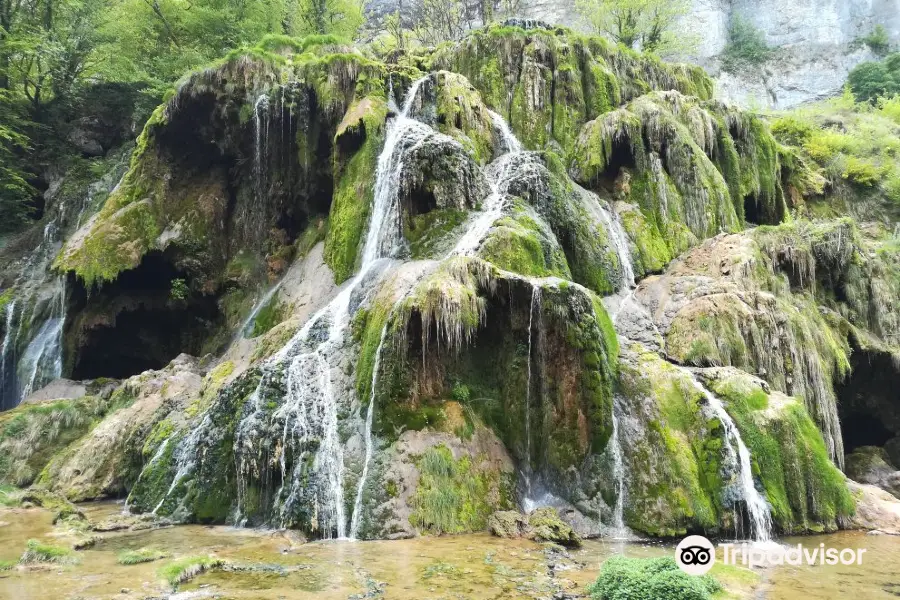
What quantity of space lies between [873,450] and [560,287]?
12.2 meters

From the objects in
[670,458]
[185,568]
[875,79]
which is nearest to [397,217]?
[670,458]

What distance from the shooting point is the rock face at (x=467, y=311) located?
35.5ft

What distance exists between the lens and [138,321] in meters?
21.2

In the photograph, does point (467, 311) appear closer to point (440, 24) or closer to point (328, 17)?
point (328, 17)

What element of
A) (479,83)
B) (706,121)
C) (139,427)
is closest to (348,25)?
(479,83)

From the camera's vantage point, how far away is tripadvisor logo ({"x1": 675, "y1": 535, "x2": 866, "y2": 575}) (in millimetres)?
8328

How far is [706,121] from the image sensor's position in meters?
20.9

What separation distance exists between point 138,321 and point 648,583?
20.3 metres

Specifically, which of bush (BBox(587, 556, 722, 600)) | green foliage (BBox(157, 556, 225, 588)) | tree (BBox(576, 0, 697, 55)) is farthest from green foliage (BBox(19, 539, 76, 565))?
tree (BBox(576, 0, 697, 55))

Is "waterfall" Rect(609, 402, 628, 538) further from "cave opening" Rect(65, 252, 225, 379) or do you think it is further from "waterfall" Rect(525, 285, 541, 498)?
"cave opening" Rect(65, 252, 225, 379)

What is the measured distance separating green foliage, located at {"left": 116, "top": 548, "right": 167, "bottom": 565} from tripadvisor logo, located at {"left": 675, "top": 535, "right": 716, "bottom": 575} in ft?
23.8

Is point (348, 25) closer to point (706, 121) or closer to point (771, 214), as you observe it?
point (706, 121)

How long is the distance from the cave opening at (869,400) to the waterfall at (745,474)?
311 inches

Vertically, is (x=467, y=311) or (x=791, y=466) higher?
(x=467, y=311)
